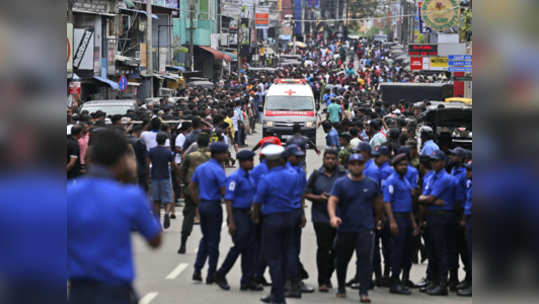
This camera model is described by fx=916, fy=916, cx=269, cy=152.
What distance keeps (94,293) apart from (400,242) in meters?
7.02

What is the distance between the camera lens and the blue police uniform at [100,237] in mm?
4641

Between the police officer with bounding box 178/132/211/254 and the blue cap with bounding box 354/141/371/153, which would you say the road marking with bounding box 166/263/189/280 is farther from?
the blue cap with bounding box 354/141/371/153

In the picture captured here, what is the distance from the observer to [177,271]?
40.6 feet

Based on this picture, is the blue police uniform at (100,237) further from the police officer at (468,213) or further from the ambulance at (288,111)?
the ambulance at (288,111)

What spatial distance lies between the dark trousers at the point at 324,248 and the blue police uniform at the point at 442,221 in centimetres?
121

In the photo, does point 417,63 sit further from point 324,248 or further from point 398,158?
point 324,248

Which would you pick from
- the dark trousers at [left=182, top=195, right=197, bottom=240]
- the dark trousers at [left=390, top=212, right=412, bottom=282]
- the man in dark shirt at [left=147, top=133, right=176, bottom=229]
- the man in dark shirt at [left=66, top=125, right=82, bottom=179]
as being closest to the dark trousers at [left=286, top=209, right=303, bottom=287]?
the dark trousers at [left=390, top=212, right=412, bottom=282]

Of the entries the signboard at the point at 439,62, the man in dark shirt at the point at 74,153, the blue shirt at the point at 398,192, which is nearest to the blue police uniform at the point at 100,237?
the blue shirt at the point at 398,192

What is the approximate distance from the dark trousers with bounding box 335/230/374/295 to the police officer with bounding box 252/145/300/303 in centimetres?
70

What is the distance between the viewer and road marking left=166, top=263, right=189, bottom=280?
11984 millimetres

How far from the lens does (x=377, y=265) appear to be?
39.0 ft
